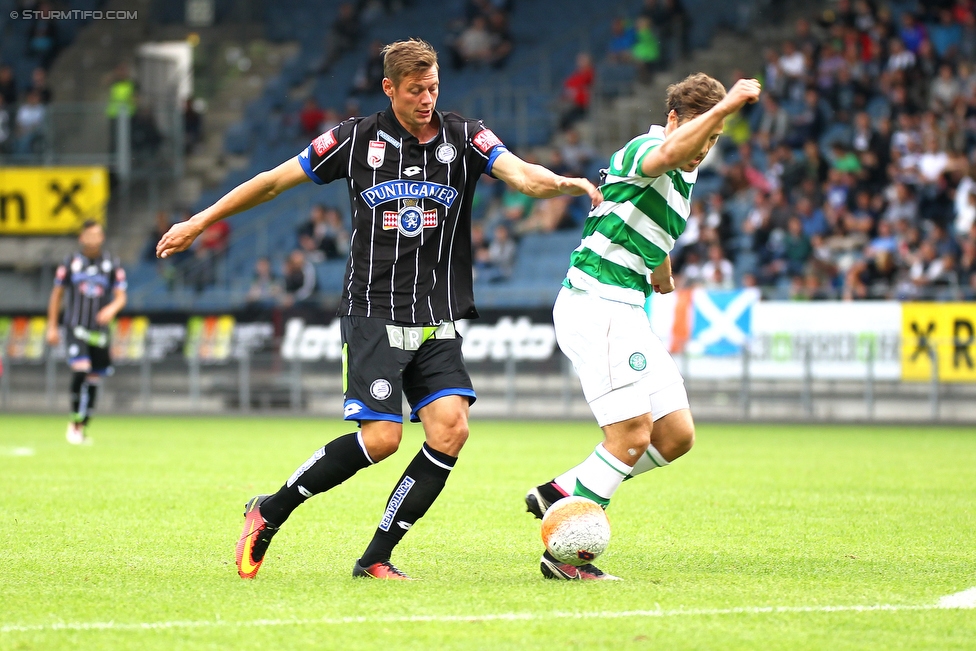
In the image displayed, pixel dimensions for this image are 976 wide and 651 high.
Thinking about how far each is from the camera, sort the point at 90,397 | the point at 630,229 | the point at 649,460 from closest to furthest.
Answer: the point at 630,229
the point at 649,460
the point at 90,397

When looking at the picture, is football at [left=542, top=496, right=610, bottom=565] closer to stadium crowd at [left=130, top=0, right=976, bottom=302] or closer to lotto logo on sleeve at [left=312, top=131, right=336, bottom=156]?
lotto logo on sleeve at [left=312, top=131, right=336, bottom=156]

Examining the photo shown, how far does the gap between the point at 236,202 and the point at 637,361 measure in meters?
1.99

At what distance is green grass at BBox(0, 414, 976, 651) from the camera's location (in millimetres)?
4910

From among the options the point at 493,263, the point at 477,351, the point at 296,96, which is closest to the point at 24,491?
the point at 477,351

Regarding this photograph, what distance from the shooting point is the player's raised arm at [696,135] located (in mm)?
5559

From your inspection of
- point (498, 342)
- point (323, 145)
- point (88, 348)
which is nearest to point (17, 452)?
point (88, 348)

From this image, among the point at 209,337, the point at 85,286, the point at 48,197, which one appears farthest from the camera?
the point at 48,197

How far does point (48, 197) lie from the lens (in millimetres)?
27453

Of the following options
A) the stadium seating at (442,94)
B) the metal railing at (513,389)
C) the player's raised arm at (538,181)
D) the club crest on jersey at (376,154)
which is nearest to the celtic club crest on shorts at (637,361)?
the player's raised arm at (538,181)

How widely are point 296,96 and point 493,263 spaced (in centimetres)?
908

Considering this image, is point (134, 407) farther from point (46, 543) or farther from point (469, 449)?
point (46, 543)

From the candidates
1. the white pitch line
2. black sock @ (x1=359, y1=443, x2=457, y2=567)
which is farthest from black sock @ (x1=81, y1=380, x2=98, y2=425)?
the white pitch line

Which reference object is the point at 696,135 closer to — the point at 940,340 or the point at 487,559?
the point at 487,559

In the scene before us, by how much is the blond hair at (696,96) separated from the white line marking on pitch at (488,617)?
2.23 meters
